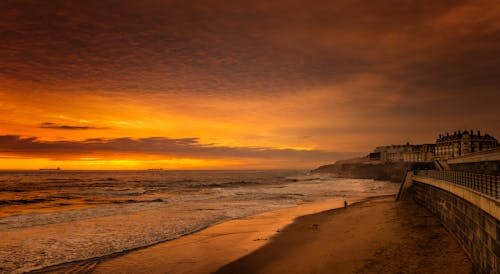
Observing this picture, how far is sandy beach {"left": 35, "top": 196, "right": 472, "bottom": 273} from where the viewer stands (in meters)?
14.1

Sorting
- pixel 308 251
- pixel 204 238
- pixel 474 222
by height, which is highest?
pixel 474 222

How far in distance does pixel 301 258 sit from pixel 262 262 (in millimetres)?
1967

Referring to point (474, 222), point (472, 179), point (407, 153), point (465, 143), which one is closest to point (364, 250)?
point (474, 222)

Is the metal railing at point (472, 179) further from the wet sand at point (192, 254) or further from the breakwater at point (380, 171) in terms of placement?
the breakwater at point (380, 171)

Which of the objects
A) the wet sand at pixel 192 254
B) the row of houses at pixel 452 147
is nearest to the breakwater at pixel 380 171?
the row of houses at pixel 452 147

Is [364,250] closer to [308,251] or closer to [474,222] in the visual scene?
[308,251]

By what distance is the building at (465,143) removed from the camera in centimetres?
11644

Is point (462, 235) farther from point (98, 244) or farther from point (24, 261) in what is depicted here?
point (24, 261)

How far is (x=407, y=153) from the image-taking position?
164 m

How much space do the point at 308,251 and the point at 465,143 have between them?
4921 inches

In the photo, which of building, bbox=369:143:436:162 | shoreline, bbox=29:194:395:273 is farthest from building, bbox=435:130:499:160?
shoreline, bbox=29:194:395:273

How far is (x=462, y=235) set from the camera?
48.9ft

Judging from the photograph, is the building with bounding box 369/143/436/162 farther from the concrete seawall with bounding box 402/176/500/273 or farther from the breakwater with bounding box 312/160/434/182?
the concrete seawall with bounding box 402/176/500/273

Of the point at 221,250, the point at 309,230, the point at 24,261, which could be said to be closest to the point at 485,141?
the point at 309,230
